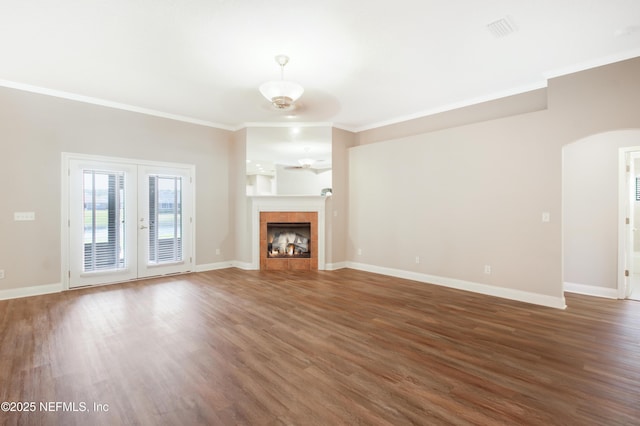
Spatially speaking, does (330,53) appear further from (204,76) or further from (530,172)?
(530,172)

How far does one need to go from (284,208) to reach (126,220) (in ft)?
9.87

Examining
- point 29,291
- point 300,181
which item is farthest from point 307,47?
point 29,291

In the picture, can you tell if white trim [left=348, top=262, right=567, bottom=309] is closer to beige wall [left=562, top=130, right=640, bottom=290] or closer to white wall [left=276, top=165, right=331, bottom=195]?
beige wall [left=562, top=130, right=640, bottom=290]

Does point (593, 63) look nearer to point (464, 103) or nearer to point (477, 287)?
point (464, 103)

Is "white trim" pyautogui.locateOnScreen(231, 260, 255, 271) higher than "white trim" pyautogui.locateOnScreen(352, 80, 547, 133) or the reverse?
the reverse

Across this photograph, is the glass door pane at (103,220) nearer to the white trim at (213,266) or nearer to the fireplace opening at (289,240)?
the white trim at (213,266)

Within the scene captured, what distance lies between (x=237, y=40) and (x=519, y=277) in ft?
16.3

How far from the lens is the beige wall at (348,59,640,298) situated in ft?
12.4

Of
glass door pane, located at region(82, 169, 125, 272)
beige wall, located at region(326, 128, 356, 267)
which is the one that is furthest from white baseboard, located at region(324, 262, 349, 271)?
glass door pane, located at region(82, 169, 125, 272)

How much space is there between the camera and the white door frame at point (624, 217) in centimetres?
434

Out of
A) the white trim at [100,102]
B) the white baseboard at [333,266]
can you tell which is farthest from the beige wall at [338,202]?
the white trim at [100,102]

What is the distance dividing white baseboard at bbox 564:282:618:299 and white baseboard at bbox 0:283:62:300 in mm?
8397

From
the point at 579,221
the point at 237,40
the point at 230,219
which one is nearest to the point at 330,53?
the point at 237,40

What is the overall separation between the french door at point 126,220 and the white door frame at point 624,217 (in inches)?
296
